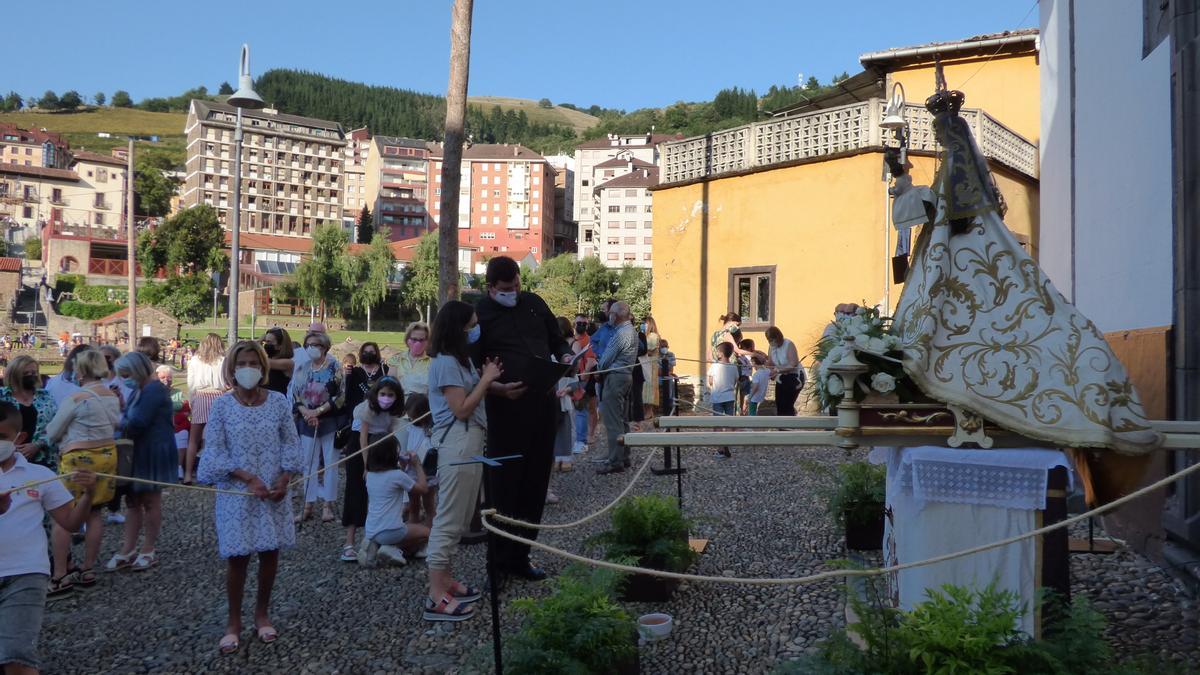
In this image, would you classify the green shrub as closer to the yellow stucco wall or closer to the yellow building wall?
the yellow stucco wall

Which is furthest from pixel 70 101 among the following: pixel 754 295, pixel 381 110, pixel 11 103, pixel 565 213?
pixel 754 295

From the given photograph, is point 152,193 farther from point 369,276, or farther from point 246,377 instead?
point 246,377

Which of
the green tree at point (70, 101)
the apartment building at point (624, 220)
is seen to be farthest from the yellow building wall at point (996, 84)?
the green tree at point (70, 101)

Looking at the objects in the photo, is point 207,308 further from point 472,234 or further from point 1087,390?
point 1087,390

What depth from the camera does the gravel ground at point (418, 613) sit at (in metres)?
4.93

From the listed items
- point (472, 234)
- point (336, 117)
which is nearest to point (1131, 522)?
point (472, 234)

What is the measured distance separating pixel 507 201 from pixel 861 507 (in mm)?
108769

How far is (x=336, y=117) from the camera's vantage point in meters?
170

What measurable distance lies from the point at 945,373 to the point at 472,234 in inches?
4389

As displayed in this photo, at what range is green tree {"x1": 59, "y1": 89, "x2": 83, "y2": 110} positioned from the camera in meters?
186

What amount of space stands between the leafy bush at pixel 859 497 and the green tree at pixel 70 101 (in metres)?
216

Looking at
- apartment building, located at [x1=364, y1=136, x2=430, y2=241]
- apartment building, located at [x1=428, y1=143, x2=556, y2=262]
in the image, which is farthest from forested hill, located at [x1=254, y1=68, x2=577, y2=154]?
apartment building, located at [x1=428, y1=143, x2=556, y2=262]

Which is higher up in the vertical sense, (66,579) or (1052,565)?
(1052,565)

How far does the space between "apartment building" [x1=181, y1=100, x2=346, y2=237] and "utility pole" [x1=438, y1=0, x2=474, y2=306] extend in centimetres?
10327
